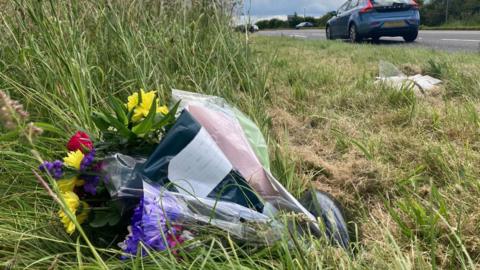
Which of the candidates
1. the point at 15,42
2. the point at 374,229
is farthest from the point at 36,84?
the point at 374,229

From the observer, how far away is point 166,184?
1.10m

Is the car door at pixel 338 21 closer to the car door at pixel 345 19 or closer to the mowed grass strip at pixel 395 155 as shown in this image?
the car door at pixel 345 19

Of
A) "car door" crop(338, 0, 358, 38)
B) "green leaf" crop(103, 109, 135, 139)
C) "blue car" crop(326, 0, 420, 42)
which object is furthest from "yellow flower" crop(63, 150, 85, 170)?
"car door" crop(338, 0, 358, 38)

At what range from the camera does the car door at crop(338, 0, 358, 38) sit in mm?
9170

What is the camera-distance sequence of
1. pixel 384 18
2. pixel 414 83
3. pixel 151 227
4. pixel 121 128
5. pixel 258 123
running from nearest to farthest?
1. pixel 151 227
2. pixel 121 128
3. pixel 258 123
4. pixel 414 83
5. pixel 384 18

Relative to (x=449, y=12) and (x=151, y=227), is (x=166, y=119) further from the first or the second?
(x=449, y=12)

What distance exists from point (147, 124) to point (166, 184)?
22cm

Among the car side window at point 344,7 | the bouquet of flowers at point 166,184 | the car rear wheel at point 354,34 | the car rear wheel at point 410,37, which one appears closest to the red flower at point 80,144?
the bouquet of flowers at point 166,184

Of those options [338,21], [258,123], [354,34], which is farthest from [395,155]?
[338,21]

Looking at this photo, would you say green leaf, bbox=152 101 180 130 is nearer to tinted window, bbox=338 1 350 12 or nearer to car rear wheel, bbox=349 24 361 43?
car rear wheel, bbox=349 24 361 43

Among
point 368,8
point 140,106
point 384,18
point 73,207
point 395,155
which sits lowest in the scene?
point 395,155

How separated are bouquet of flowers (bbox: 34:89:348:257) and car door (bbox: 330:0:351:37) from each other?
9.31 metres

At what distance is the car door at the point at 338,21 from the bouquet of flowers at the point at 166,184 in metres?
9.31

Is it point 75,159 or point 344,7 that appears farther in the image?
point 344,7
